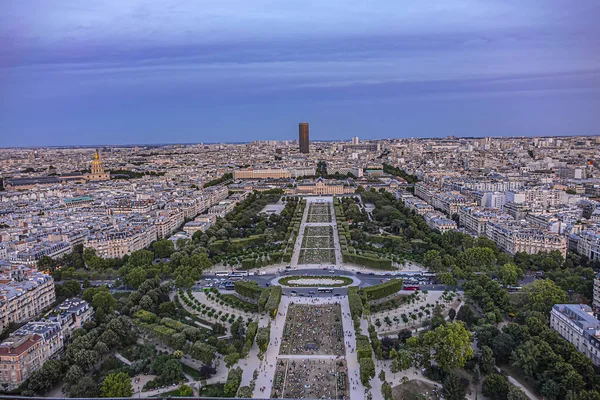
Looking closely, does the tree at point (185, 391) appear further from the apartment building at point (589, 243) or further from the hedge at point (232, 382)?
the apartment building at point (589, 243)

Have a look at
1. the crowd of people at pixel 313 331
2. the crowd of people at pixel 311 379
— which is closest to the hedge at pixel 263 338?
the crowd of people at pixel 313 331

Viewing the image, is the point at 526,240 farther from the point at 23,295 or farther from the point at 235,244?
the point at 23,295

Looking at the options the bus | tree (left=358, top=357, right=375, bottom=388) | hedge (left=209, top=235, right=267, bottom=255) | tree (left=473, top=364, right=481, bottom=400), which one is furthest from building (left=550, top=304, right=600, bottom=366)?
hedge (left=209, top=235, right=267, bottom=255)

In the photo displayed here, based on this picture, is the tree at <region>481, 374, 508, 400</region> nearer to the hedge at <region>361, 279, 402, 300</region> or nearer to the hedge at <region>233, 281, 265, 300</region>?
the hedge at <region>361, 279, 402, 300</region>

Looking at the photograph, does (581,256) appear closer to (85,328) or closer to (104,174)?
(85,328)

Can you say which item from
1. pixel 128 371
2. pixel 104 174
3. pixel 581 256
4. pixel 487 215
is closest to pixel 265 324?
pixel 128 371

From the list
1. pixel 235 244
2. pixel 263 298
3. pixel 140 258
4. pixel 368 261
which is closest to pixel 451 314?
pixel 263 298
